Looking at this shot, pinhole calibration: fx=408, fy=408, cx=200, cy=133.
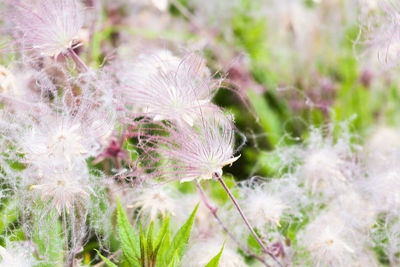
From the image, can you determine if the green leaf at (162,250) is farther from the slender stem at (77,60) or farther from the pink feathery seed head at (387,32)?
the pink feathery seed head at (387,32)

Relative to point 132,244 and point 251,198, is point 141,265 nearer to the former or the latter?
point 132,244

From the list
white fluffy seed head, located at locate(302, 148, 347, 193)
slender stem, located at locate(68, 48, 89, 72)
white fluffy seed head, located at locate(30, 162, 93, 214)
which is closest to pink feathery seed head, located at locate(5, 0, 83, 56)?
slender stem, located at locate(68, 48, 89, 72)

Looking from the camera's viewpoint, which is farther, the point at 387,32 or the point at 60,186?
the point at 387,32

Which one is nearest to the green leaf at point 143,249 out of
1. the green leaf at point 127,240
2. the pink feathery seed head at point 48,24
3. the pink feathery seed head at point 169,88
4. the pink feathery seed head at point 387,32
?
the green leaf at point 127,240

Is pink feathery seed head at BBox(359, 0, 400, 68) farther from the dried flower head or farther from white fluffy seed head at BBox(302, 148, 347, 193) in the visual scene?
the dried flower head

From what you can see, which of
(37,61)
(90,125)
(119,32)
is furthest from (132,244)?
(119,32)

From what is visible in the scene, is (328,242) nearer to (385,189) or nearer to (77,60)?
(385,189)

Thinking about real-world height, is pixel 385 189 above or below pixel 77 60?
below

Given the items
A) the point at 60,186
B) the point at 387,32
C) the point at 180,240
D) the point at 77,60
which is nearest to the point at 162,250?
the point at 180,240
